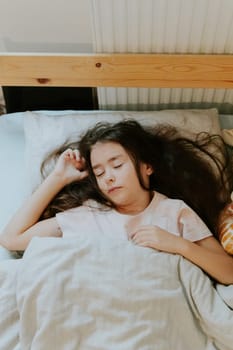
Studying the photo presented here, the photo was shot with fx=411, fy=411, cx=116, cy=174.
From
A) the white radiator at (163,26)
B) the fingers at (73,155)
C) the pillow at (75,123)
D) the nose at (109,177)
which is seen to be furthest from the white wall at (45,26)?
the nose at (109,177)

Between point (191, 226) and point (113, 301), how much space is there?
328 mm

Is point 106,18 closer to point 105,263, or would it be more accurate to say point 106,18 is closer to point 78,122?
point 78,122

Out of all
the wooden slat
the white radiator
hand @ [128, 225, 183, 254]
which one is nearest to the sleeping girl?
hand @ [128, 225, 183, 254]

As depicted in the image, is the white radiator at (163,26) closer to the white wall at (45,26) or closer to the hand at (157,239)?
the white wall at (45,26)

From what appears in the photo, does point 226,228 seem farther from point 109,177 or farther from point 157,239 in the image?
point 109,177

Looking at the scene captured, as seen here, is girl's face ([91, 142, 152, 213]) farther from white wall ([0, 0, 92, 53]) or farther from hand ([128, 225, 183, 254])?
white wall ([0, 0, 92, 53])

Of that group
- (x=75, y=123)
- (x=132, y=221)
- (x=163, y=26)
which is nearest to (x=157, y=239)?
(x=132, y=221)

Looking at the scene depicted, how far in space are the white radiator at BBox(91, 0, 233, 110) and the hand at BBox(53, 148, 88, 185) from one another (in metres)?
0.35

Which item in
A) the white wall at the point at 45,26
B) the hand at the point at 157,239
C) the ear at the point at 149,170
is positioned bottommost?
the hand at the point at 157,239

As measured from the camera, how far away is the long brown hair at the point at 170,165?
1195mm

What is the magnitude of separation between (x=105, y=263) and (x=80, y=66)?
0.63 meters

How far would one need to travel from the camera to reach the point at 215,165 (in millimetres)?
1265

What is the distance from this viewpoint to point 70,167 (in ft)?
4.01

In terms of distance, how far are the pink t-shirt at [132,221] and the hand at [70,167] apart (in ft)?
0.33
